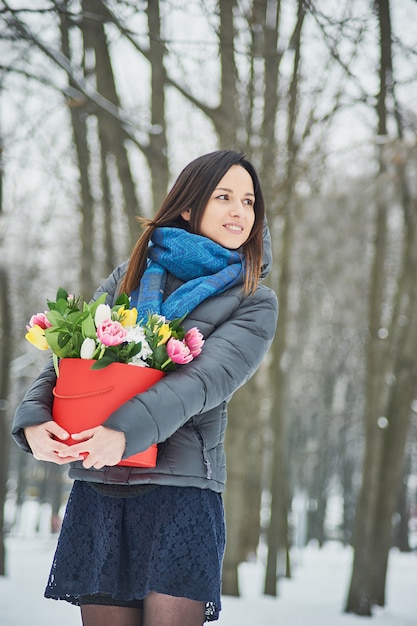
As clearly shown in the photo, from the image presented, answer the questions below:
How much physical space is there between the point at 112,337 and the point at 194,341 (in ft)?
0.69

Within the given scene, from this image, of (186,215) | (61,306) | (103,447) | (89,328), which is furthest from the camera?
(186,215)

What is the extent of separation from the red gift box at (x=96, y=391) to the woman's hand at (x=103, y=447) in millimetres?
60

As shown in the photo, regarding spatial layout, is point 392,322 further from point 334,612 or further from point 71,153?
point 71,153

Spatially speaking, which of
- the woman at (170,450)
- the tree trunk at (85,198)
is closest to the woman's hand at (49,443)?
the woman at (170,450)

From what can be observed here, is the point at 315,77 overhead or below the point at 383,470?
overhead

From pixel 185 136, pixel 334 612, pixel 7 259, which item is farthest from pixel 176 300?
pixel 7 259

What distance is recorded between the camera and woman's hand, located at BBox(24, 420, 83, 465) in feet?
5.76

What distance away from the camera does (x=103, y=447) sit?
1688 millimetres

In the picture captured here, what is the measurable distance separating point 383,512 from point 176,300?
7568 millimetres

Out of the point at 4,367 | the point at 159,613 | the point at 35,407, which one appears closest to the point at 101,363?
the point at 35,407

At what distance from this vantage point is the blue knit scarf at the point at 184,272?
2.00 metres

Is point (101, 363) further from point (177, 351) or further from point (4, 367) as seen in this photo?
point (4, 367)

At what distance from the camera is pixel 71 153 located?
10414mm

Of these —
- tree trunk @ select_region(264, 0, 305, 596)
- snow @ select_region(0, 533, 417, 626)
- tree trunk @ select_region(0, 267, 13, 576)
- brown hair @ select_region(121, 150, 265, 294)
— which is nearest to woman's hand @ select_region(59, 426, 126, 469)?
brown hair @ select_region(121, 150, 265, 294)
